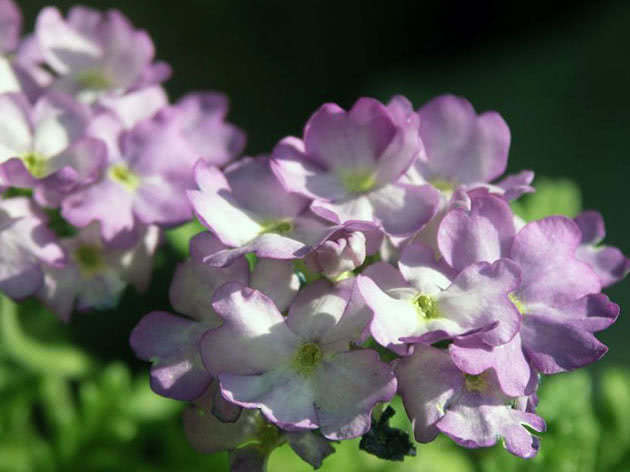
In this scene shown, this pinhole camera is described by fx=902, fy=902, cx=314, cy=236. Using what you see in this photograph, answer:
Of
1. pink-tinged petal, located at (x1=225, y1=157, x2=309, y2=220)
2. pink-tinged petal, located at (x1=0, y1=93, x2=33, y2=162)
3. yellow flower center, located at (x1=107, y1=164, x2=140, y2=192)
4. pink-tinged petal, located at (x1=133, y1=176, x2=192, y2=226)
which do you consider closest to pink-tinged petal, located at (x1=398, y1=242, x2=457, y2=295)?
pink-tinged petal, located at (x1=225, y1=157, x2=309, y2=220)

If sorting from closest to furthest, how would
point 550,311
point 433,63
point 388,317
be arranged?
point 388,317 → point 550,311 → point 433,63

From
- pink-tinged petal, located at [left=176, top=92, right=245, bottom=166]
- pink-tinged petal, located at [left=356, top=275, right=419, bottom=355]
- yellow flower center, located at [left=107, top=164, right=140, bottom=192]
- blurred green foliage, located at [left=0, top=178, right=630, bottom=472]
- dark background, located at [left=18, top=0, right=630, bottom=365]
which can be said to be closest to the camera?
pink-tinged petal, located at [left=356, top=275, right=419, bottom=355]


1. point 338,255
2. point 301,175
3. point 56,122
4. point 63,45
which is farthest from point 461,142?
point 63,45

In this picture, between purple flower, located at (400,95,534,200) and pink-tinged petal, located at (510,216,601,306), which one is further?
purple flower, located at (400,95,534,200)

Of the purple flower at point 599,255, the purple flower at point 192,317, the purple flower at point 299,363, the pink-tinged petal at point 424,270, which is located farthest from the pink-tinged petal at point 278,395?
the purple flower at point 599,255

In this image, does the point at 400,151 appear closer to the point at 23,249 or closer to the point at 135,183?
the point at 135,183

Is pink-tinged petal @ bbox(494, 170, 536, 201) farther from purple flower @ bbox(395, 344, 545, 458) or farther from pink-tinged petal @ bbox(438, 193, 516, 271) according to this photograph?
purple flower @ bbox(395, 344, 545, 458)

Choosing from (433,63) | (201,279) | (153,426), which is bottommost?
(153,426)
